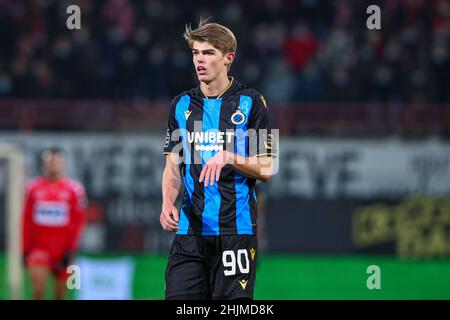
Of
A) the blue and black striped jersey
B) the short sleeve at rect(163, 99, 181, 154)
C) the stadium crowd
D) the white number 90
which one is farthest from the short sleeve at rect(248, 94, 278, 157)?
the stadium crowd

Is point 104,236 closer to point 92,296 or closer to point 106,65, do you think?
point 106,65

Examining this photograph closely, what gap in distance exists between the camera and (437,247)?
47.0ft

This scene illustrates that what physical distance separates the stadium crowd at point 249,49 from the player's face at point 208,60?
10.8m

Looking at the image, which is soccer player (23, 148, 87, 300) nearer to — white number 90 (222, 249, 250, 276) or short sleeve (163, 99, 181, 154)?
Answer: short sleeve (163, 99, 181, 154)

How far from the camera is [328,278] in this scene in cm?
1234

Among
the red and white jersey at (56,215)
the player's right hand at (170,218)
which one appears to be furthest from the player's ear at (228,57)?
the red and white jersey at (56,215)

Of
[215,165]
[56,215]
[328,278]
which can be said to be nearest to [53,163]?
[56,215]

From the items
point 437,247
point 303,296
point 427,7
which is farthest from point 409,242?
point 427,7

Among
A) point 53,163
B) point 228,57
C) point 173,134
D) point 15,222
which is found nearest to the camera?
point 228,57

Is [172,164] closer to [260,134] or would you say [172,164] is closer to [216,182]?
[216,182]

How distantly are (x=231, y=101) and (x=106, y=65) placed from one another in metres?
11.3

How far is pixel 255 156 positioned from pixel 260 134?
125 mm

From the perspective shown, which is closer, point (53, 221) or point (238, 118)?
point (238, 118)

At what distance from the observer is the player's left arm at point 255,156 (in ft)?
16.2
